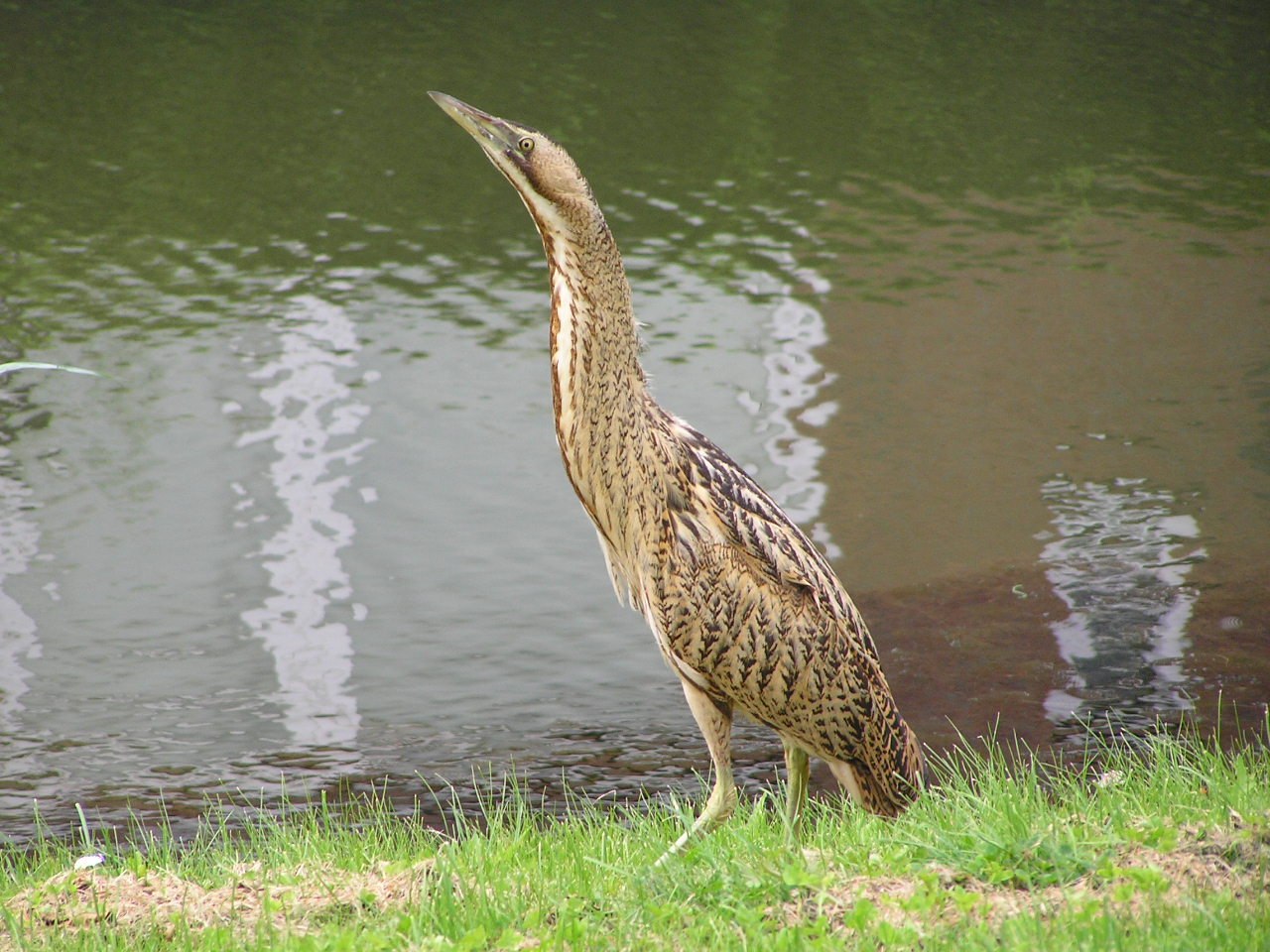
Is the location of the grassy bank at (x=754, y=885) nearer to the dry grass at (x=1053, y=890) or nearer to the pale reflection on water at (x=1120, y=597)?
the dry grass at (x=1053, y=890)

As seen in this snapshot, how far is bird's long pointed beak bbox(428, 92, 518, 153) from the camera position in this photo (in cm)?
441

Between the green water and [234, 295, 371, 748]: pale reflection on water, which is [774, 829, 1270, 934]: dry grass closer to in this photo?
the green water

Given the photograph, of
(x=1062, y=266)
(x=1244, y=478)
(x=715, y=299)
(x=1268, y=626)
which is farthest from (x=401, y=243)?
(x=1268, y=626)

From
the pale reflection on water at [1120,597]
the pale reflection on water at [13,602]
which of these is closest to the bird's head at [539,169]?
the pale reflection on water at [1120,597]

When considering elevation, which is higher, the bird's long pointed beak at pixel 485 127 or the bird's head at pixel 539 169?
the bird's long pointed beak at pixel 485 127

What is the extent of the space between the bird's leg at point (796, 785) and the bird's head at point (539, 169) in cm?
170

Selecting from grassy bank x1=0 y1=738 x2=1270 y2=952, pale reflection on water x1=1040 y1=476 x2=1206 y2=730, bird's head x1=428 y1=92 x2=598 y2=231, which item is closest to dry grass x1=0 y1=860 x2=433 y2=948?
grassy bank x1=0 y1=738 x2=1270 y2=952

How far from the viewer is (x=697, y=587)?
463 cm

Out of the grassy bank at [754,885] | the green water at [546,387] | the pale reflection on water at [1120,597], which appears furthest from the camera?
the green water at [546,387]

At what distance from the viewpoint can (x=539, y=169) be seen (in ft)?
14.4

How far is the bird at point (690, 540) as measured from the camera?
14.7 ft

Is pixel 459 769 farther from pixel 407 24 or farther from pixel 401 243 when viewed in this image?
pixel 407 24

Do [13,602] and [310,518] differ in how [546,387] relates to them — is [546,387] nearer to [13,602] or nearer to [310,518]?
[310,518]

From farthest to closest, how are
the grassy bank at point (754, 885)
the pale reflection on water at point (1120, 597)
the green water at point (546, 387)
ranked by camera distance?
the green water at point (546, 387) → the pale reflection on water at point (1120, 597) → the grassy bank at point (754, 885)
